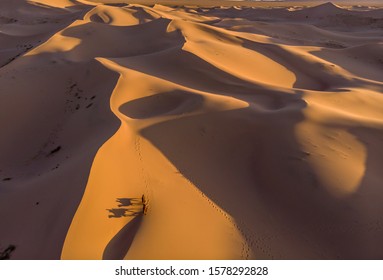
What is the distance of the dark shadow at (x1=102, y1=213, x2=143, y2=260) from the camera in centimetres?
308

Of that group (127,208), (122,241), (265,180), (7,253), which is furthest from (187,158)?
(7,253)

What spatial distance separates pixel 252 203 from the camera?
3.91m

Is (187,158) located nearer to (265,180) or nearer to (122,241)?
(265,180)

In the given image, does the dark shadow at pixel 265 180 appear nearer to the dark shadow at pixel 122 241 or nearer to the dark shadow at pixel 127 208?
the dark shadow at pixel 127 208

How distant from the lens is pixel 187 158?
4555 mm

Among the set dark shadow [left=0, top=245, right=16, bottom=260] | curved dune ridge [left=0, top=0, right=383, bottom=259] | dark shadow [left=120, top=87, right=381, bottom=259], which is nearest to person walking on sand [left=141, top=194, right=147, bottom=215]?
curved dune ridge [left=0, top=0, right=383, bottom=259]

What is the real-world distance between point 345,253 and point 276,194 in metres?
0.98

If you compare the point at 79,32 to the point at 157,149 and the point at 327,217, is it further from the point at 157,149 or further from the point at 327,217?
the point at 327,217

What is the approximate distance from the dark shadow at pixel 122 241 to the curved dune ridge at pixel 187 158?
0.5 inches

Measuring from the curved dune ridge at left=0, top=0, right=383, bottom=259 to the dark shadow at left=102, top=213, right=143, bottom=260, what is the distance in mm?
13

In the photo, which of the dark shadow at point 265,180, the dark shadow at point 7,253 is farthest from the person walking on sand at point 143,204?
the dark shadow at point 7,253

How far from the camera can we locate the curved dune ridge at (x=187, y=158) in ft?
11.1

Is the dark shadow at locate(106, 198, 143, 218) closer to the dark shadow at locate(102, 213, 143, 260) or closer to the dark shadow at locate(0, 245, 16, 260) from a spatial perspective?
the dark shadow at locate(102, 213, 143, 260)
